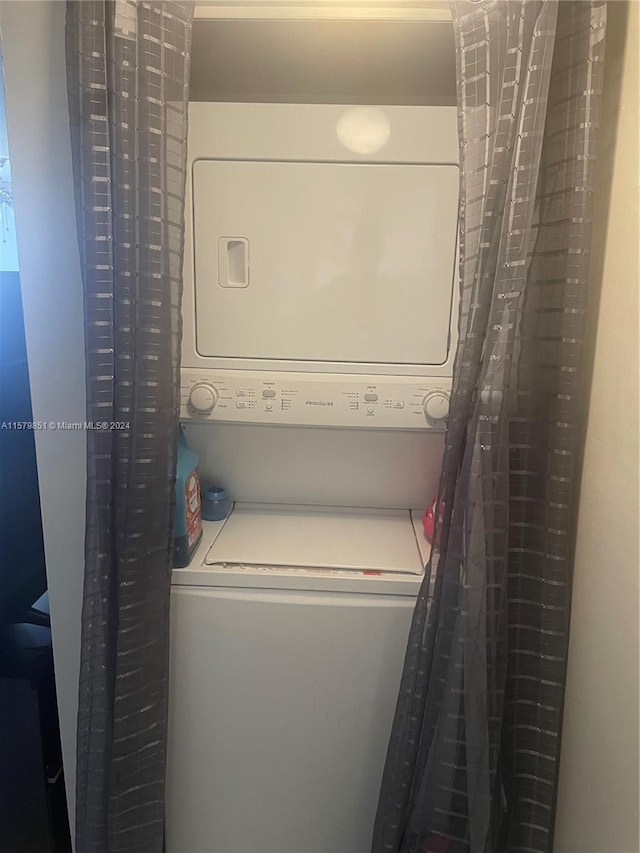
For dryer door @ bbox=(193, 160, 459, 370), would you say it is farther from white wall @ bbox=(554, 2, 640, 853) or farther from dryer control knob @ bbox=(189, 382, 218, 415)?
white wall @ bbox=(554, 2, 640, 853)

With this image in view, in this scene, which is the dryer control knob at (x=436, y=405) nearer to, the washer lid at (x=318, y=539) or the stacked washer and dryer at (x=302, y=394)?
the stacked washer and dryer at (x=302, y=394)

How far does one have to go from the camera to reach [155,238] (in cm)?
105

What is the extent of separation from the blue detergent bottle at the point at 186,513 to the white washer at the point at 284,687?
0.03 metres

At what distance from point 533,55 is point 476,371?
50 cm

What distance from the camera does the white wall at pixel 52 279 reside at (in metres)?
1.16

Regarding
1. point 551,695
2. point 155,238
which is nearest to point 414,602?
point 551,695

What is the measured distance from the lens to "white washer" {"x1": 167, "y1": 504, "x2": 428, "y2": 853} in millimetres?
1299

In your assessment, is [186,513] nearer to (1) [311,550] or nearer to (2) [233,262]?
(1) [311,550]

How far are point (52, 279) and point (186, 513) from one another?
1.86 ft

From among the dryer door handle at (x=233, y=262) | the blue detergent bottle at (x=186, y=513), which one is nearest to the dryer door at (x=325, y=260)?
the dryer door handle at (x=233, y=262)

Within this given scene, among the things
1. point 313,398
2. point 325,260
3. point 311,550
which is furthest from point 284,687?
point 325,260

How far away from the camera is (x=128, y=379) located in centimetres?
109

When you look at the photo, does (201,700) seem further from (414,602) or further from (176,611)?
(414,602)

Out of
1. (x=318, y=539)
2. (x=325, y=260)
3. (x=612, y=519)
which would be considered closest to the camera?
(x=612, y=519)
